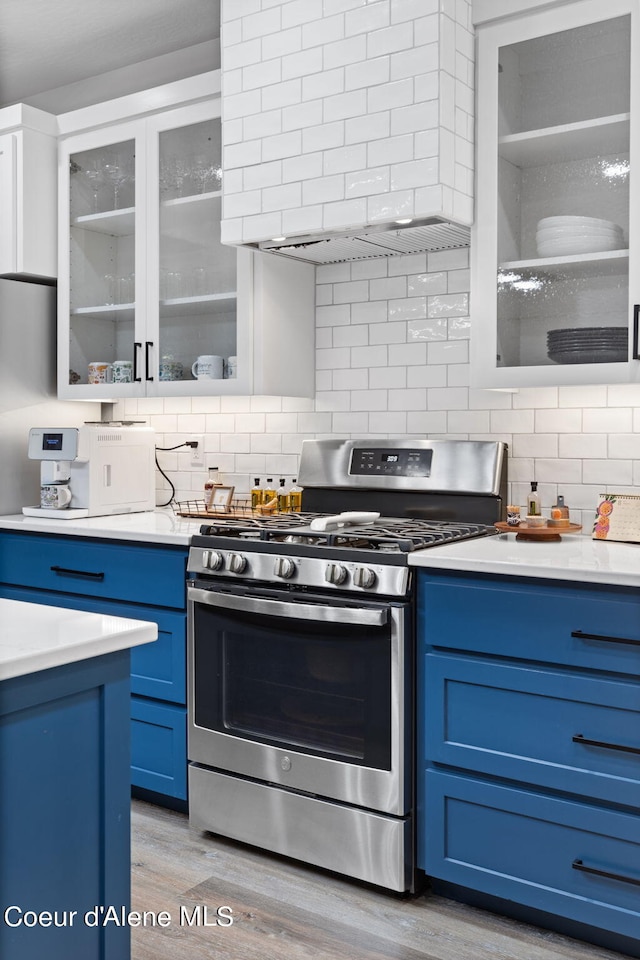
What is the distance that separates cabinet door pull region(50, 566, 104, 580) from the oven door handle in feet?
1.46

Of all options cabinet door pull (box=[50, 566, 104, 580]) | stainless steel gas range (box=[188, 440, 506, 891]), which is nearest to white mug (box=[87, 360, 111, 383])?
cabinet door pull (box=[50, 566, 104, 580])

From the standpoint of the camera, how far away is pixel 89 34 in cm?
356

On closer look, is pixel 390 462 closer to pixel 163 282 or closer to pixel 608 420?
pixel 608 420

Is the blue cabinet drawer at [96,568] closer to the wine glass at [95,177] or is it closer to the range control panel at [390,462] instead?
the range control panel at [390,462]

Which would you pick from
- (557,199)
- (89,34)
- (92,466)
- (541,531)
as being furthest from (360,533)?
(89,34)

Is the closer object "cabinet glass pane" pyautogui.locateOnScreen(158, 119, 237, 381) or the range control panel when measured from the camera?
the range control panel

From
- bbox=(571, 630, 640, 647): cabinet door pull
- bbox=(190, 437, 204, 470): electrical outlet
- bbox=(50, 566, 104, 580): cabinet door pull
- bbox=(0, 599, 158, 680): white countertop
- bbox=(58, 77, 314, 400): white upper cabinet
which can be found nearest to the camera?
bbox=(0, 599, 158, 680): white countertop

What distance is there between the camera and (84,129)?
356 centimetres

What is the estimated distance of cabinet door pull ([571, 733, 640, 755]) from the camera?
204 centimetres

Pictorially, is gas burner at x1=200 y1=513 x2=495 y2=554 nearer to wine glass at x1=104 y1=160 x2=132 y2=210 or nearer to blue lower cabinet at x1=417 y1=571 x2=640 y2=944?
blue lower cabinet at x1=417 y1=571 x2=640 y2=944

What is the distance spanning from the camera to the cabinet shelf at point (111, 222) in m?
3.47

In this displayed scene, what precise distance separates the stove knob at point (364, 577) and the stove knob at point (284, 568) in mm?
202

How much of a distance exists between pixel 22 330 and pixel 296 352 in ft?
3.83

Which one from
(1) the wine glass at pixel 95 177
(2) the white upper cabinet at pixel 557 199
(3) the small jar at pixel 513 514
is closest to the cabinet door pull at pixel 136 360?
(1) the wine glass at pixel 95 177
